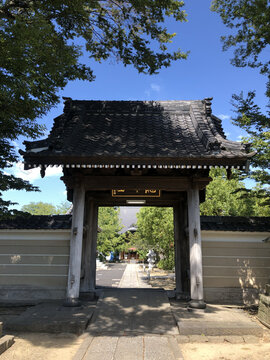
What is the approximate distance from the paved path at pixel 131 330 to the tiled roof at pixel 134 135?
423 centimetres

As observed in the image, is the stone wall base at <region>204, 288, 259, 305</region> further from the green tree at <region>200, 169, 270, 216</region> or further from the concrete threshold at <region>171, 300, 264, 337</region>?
the green tree at <region>200, 169, 270, 216</region>

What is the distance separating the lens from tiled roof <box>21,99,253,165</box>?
6523mm

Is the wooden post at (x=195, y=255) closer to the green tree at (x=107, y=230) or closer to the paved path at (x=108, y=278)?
the paved path at (x=108, y=278)

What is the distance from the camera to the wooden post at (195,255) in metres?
6.87

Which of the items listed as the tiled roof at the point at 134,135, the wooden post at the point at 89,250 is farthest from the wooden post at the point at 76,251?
the wooden post at the point at 89,250

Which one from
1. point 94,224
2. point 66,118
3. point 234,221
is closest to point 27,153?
point 66,118

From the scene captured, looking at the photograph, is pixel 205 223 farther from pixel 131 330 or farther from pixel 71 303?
pixel 71 303

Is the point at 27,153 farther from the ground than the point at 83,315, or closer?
farther from the ground

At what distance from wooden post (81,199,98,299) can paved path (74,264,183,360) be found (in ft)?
3.69

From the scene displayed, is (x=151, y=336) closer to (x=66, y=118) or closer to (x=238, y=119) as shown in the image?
(x=66, y=118)

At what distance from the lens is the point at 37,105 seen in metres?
5.86

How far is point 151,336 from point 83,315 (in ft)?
6.22

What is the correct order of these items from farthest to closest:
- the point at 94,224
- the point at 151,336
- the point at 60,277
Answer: the point at 94,224 < the point at 60,277 < the point at 151,336

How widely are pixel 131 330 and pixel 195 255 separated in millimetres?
2779
